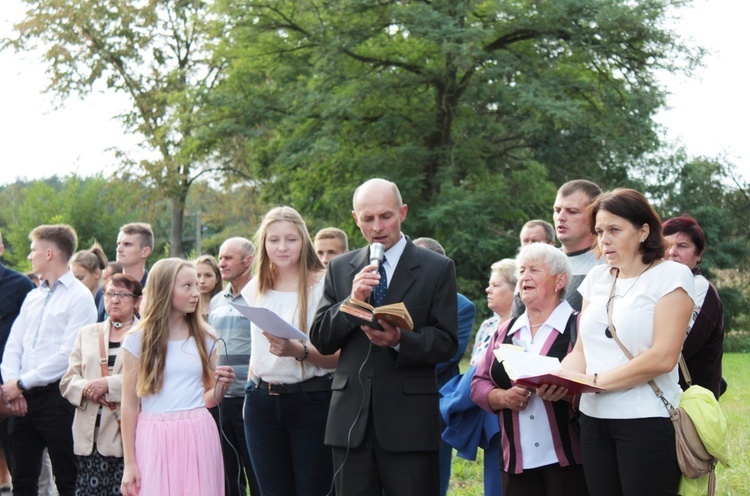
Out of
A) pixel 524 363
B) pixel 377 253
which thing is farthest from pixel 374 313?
pixel 524 363

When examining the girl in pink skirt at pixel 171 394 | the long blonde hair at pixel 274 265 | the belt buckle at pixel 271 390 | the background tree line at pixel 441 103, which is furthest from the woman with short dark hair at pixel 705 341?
the background tree line at pixel 441 103

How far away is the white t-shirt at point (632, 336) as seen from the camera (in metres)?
4.02

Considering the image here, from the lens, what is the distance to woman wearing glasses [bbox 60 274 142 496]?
19.5ft

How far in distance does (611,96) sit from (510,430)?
19737 millimetres

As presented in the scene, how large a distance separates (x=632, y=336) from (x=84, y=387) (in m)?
3.85

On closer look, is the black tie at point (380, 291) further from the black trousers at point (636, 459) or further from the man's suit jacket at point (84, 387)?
the man's suit jacket at point (84, 387)

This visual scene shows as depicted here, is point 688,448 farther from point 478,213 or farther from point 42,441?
point 478,213

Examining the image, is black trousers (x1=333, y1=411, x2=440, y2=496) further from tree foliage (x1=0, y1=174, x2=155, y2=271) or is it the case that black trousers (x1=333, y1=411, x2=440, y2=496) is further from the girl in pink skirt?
tree foliage (x1=0, y1=174, x2=155, y2=271)

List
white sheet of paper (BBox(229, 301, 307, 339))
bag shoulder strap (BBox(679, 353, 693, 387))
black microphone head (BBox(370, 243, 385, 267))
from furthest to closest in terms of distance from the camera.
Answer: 1. white sheet of paper (BBox(229, 301, 307, 339))
2. bag shoulder strap (BBox(679, 353, 693, 387))
3. black microphone head (BBox(370, 243, 385, 267))

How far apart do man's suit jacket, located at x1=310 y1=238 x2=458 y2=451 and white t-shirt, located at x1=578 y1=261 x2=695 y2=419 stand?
0.71 meters

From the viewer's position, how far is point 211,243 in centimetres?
4134

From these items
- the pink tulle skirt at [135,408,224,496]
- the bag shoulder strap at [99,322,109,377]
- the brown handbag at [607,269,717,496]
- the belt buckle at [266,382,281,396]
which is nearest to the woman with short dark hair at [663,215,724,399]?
the brown handbag at [607,269,717,496]

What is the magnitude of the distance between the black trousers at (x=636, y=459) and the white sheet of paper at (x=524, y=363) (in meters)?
0.37

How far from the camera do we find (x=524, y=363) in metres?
4.21
